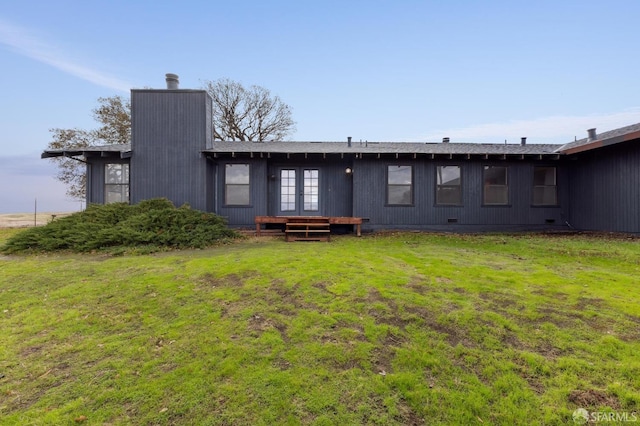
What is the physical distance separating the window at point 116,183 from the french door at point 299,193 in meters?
Result: 5.33

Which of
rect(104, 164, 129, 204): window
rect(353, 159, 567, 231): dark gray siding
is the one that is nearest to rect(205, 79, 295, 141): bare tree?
rect(104, 164, 129, 204): window

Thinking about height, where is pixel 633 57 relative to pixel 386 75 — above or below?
below

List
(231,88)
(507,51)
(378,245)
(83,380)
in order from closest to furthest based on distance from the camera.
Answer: (83,380)
(378,245)
(507,51)
(231,88)

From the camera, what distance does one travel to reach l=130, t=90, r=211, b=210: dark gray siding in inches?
376

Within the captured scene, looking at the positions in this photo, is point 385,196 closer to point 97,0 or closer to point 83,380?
point 83,380

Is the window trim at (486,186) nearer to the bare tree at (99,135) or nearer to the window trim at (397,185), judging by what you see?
the window trim at (397,185)

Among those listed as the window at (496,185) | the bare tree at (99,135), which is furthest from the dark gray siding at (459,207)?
the bare tree at (99,135)

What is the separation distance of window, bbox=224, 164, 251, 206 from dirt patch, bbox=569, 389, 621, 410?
30.8 feet

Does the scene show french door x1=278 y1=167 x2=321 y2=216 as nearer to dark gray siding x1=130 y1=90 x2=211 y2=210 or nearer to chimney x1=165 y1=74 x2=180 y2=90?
dark gray siding x1=130 y1=90 x2=211 y2=210

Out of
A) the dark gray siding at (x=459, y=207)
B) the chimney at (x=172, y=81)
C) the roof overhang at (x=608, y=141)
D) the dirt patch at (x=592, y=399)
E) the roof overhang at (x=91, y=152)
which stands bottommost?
the dirt patch at (x=592, y=399)

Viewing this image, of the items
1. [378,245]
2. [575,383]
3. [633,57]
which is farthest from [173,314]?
[633,57]

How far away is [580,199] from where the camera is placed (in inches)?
394

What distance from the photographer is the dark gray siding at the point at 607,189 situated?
27.3 feet

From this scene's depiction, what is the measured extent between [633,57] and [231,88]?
22191mm
